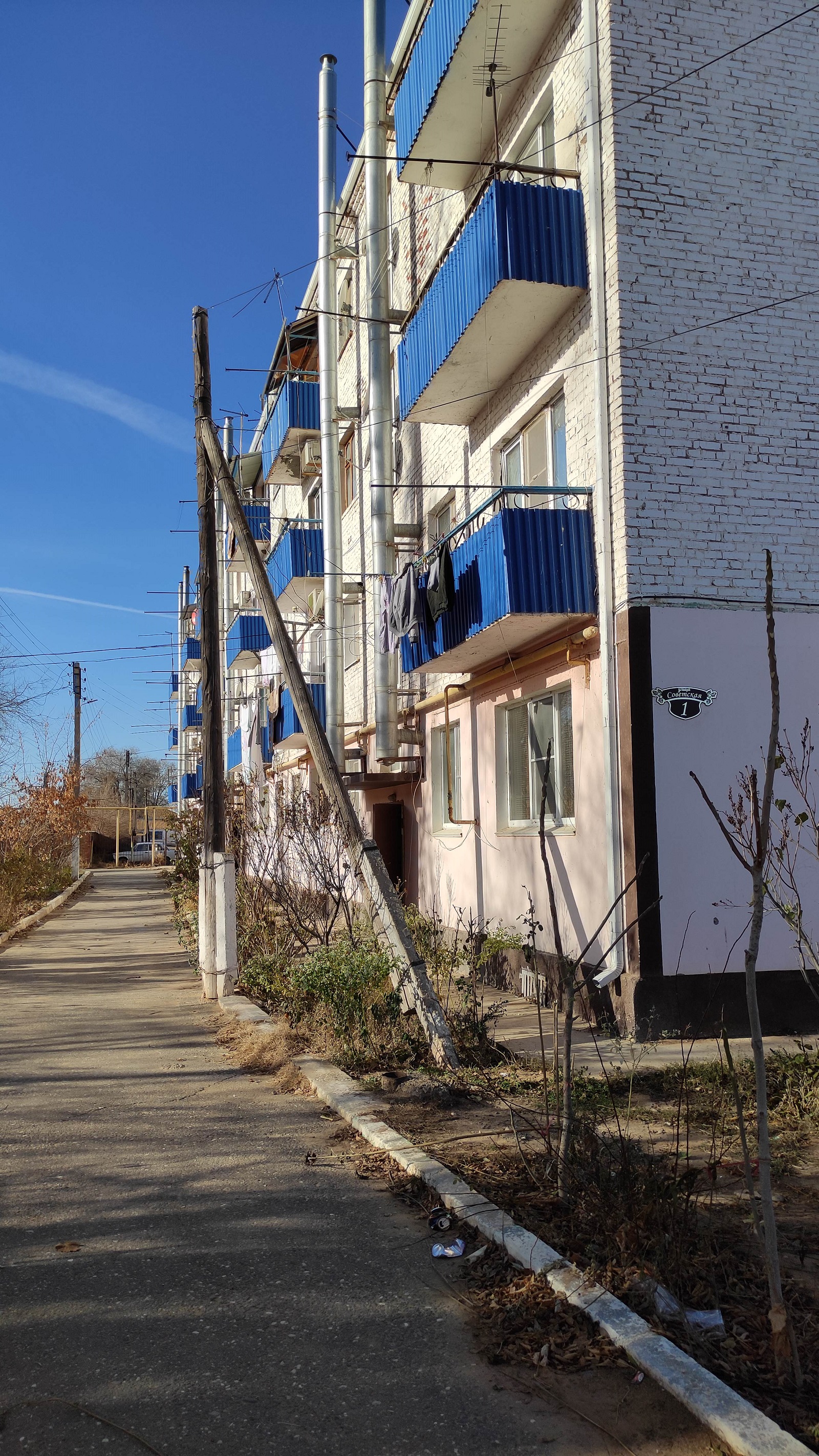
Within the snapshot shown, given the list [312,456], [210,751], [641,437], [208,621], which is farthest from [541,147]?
[312,456]

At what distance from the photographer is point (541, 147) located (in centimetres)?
1141

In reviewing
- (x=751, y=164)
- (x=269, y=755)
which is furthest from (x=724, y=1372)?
(x=269, y=755)

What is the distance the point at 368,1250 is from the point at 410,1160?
3.07 feet

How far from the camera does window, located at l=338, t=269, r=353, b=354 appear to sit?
815 inches

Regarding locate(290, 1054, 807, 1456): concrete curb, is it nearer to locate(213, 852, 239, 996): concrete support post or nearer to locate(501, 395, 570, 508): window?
locate(213, 852, 239, 996): concrete support post

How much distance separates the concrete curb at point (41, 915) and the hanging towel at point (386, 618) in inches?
305

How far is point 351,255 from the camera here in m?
17.7

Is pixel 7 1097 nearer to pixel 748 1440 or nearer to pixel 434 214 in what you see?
pixel 748 1440

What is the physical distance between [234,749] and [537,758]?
79.9 ft

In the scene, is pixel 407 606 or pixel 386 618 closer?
pixel 407 606

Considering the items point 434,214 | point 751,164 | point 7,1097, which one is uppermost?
point 434,214

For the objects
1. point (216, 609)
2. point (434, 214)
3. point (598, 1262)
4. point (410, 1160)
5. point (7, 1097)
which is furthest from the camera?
point (434, 214)

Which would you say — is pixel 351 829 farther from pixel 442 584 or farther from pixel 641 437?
pixel 641 437

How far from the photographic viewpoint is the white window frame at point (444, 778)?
1423 cm
